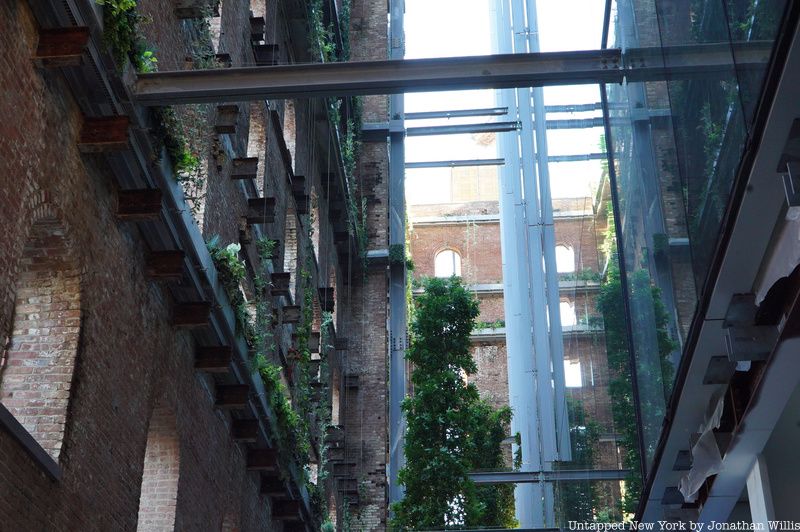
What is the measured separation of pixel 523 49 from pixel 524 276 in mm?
5904

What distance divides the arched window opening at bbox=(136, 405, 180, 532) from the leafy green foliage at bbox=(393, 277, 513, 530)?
1054 centimetres

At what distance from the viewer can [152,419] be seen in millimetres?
11484

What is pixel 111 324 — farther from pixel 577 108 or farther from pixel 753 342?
pixel 577 108

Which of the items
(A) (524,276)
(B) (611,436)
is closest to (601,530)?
(B) (611,436)

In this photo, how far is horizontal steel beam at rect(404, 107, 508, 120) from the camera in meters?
29.3

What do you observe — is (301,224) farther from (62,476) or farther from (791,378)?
(791,378)

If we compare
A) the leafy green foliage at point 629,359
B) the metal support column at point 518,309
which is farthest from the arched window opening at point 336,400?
the leafy green foliage at point 629,359

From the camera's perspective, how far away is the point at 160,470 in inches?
458

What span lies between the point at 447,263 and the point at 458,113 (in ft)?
61.2

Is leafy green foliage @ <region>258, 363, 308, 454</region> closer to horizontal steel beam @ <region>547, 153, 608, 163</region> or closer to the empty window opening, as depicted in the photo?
the empty window opening

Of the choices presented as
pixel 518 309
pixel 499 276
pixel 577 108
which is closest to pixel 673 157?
pixel 577 108

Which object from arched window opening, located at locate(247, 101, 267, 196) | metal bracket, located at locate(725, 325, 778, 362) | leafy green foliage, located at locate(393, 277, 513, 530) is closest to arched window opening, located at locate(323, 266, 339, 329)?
leafy green foliage, located at locate(393, 277, 513, 530)

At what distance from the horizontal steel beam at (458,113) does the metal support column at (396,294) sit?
2136 millimetres

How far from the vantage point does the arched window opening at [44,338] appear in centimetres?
868
